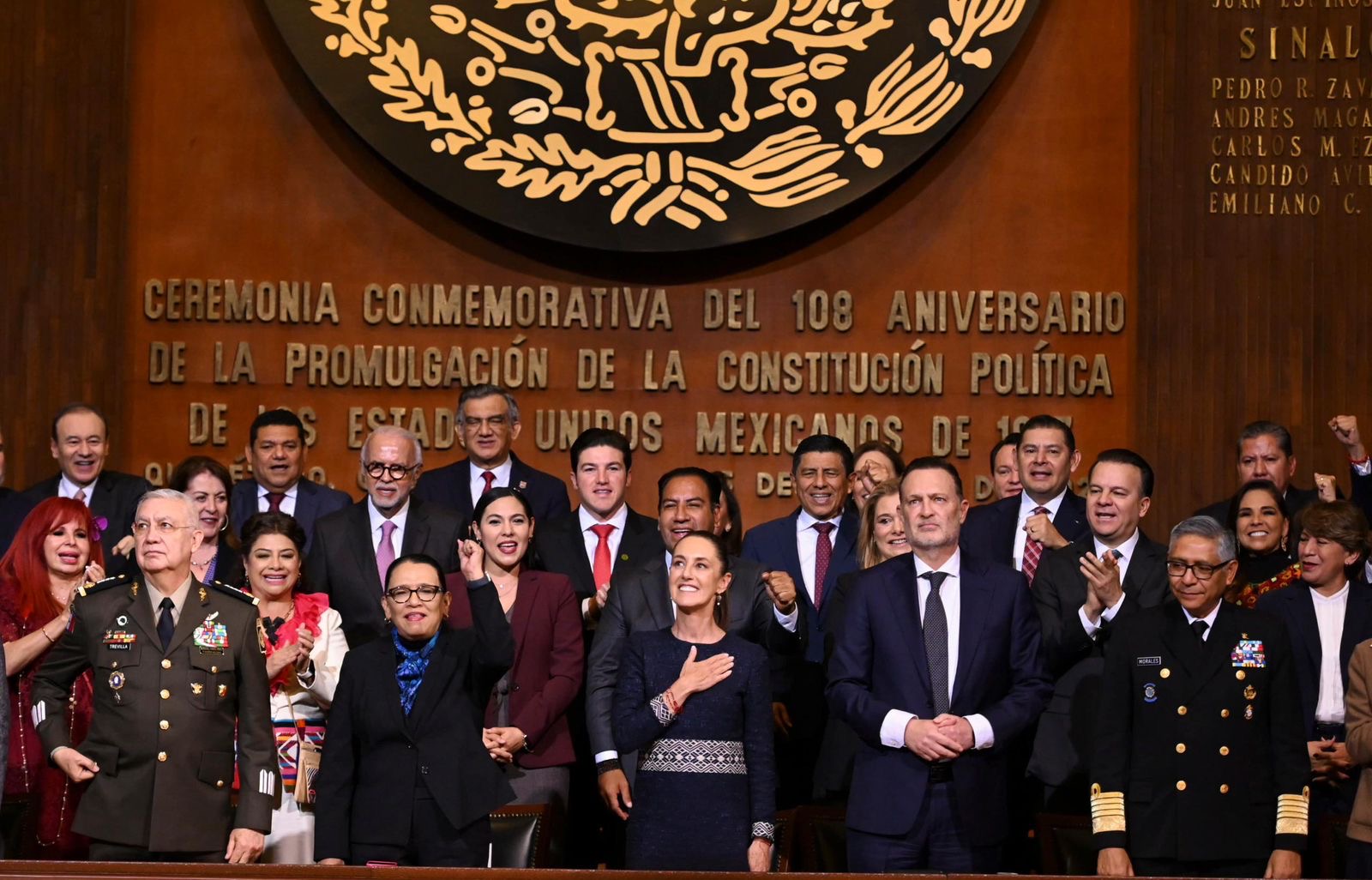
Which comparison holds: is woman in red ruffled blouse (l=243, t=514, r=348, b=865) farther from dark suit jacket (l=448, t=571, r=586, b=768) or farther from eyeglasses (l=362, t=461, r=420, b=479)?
eyeglasses (l=362, t=461, r=420, b=479)

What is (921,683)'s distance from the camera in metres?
4.70

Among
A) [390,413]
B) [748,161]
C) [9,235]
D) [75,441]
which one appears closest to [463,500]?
[390,413]

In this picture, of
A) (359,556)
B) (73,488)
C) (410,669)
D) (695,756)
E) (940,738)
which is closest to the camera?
(940,738)

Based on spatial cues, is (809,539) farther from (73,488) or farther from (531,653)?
(73,488)

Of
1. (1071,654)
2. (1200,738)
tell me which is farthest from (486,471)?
(1200,738)

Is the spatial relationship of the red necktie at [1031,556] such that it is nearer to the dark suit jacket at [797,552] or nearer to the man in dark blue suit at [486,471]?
the dark suit jacket at [797,552]

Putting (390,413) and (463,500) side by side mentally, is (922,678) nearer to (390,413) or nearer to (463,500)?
(463,500)

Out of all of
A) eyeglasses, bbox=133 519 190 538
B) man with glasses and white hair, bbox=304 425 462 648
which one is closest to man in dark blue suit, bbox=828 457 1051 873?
man with glasses and white hair, bbox=304 425 462 648

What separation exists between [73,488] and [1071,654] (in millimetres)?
3603

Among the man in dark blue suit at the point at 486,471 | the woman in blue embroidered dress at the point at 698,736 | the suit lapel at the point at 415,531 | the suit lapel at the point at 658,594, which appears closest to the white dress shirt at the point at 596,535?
the man in dark blue suit at the point at 486,471

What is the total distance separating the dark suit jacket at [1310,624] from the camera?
5.24 metres

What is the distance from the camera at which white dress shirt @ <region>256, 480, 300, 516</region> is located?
6.46m

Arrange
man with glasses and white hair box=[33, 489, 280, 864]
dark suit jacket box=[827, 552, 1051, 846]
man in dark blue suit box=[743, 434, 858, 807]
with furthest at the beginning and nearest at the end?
man in dark blue suit box=[743, 434, 858, 807], dark suit jacket box=[827, 552, 1051, 846], man with glasses and white hair box=[33, 489, 280, 864]

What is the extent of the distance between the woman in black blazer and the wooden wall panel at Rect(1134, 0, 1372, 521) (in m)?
3.43
